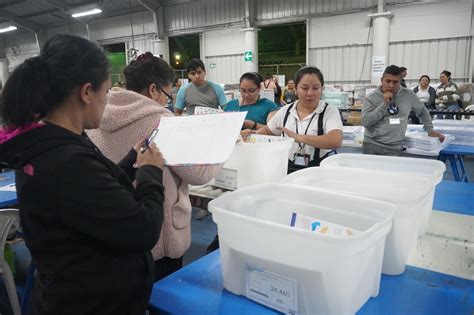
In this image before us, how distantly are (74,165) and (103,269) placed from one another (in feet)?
0.80

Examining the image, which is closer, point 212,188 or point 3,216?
point 212,188

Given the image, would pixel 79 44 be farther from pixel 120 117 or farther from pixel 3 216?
pixel 3 216

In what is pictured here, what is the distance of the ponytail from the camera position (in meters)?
0.75

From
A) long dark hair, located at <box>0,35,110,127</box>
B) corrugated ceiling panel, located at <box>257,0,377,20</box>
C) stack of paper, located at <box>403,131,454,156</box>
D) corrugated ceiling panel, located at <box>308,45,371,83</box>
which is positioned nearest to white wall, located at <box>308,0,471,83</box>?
corrugated ceiling panel, located at <box>308,45,371,83</box>

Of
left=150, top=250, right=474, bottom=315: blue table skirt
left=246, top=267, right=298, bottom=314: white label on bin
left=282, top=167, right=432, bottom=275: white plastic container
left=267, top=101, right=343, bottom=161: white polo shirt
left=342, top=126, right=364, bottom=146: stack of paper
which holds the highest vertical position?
left=267, top=101, right=343, bottom=161: white polo shirt

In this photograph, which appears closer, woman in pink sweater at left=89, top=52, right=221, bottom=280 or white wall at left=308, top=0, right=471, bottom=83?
woman in pink sweater at left=89, top=52, right=221, bottom=280

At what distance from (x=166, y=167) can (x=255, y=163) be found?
1.47ft

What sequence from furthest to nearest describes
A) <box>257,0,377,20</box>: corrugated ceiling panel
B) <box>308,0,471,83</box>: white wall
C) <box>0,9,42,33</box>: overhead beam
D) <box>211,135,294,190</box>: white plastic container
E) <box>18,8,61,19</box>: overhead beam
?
<box>0,9,42,33</box>: overhead beam → <box>18,8,61,19</box>: overhead beam → <box>257,0,377,20</box>: corrugated ceiling panel → <box>308,0,471,83</box>: white wall → <box>211,135,294,190</box>: white plastic container

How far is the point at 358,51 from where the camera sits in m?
8.56

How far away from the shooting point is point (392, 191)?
1.18 meters

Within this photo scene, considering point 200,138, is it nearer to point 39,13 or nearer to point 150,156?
point 150,156

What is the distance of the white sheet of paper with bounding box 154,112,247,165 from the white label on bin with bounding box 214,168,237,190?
57cm

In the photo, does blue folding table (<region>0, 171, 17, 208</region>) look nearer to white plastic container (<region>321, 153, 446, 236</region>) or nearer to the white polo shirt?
the white polo shirt

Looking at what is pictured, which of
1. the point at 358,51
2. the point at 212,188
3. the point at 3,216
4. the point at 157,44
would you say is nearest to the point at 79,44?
the point at 212,188
